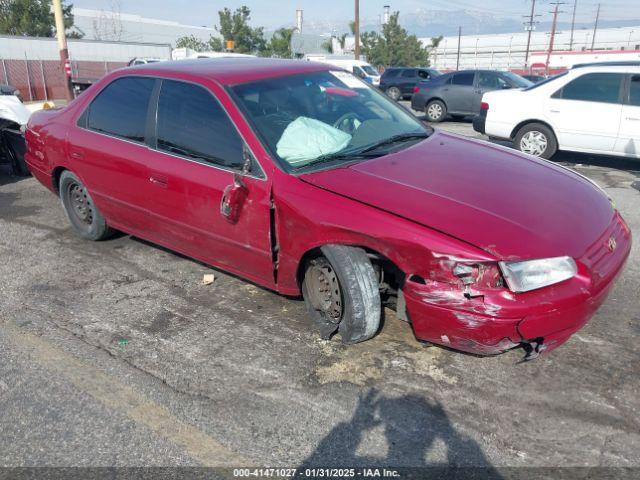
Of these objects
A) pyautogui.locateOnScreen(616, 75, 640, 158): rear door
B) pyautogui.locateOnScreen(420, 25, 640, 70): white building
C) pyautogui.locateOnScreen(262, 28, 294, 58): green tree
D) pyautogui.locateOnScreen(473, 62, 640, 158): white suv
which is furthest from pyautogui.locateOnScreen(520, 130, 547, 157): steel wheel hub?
pyautogui.locateOnScreen(420, 25, 640, 70): white building

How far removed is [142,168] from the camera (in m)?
3.90

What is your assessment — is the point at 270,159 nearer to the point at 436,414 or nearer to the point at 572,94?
the point at 436,414

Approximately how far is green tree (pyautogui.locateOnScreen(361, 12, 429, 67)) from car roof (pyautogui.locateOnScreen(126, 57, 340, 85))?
5210cm

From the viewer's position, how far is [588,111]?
7.88 metres

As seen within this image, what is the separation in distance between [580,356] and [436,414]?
3.37 feet

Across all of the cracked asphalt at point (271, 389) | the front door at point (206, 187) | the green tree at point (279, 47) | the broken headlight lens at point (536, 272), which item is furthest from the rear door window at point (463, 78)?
the green tree at point (279, 47)

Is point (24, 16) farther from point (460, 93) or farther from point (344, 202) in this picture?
point (344, 202)

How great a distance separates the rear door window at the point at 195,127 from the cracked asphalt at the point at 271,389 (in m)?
1.03

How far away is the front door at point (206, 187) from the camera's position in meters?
3.29

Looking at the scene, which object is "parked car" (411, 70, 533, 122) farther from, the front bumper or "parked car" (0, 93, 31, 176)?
the front bumper

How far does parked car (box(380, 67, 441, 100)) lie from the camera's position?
22984 millimetres

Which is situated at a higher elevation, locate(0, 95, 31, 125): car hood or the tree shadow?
locate(0, 95, 31, 125): car hood

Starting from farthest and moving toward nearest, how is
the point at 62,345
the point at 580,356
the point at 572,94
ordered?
1. the point at 572,94
2. the point at 62,345
3. the point at 580,356

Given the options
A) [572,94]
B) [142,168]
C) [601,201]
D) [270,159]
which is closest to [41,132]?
[142,168]
